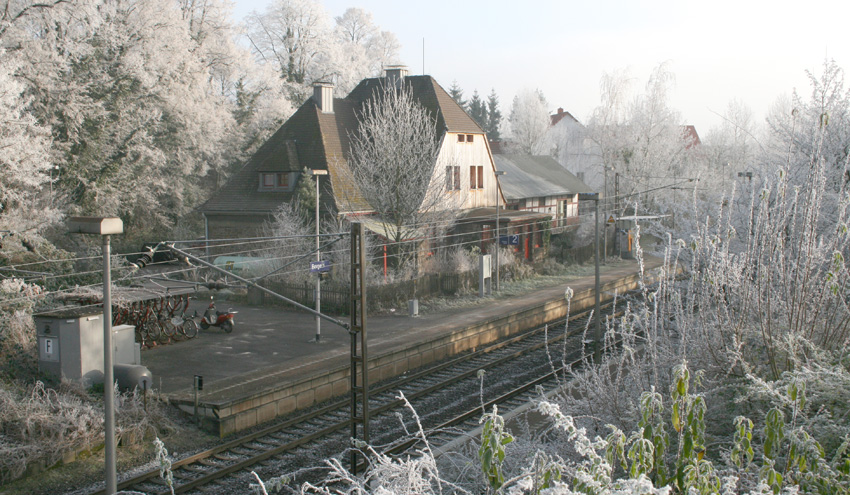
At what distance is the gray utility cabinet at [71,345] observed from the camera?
14.7 m

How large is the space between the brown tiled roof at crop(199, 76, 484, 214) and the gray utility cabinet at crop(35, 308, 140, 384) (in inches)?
584

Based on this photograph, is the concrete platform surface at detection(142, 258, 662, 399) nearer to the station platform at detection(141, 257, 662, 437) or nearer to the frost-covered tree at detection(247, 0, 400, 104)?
the station platform at detection(141, 257, 662, 437)

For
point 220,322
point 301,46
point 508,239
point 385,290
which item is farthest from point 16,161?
point 301,46

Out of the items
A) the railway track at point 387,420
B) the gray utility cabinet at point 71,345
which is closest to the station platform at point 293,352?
the railway track at point 387,420

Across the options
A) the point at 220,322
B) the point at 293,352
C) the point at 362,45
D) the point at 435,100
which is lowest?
the point at 293,352

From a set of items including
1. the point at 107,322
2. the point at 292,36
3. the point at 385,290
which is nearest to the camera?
the point at 107,322

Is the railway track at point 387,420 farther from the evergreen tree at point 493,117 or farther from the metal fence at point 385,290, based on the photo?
the evergreen tree at point 493,117

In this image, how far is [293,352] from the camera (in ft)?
62.5

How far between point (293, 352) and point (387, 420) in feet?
17.2

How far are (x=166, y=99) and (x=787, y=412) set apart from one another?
110 feet

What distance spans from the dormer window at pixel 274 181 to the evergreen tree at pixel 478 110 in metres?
64.7

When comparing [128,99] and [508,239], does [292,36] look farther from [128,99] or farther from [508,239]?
[508,239]

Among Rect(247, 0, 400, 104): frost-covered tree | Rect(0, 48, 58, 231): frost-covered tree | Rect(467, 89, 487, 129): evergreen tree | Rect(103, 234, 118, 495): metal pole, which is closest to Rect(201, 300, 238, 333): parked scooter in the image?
Rect(0, 48, 58, 231): frost-covered tree

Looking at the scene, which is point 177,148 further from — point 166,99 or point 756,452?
point 756,452
